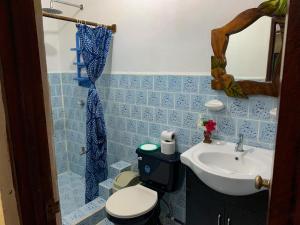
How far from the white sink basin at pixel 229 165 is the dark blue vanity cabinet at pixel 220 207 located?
0.39ft

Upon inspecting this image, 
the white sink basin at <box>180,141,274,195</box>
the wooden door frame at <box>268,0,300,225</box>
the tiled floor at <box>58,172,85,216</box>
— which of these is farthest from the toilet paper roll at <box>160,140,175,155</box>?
the wooden door frame at <box>268,0,300,225</box>

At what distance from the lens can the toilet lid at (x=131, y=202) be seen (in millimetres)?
1622

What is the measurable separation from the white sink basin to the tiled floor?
160 centimetres

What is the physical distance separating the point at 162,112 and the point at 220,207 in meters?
0.86

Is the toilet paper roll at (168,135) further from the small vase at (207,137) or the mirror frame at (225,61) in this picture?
the mirror frame at (225,61)

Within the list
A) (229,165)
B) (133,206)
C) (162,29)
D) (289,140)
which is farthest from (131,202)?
(289,140)

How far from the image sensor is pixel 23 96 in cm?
53

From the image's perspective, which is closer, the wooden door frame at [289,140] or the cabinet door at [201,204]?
the wooden door frame at [289,140]

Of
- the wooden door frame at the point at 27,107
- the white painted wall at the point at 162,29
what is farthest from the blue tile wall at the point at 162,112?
the wooden door frame at the point at 27,107

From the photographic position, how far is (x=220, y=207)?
1.42 meters

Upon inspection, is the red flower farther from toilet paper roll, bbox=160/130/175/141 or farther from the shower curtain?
the shower curtain

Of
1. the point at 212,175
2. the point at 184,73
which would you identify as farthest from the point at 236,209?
the point at 184,73

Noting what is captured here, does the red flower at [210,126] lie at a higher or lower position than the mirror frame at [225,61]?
lower

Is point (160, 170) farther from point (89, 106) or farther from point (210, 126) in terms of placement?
point (89, 106)
